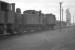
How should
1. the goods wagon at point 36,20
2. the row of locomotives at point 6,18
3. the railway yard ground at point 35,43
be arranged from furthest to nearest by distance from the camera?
the goods wagon at point 36,20 → the row of locomotives at point 6,18 → the railway yard ground at point 35,43

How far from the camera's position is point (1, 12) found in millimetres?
13750

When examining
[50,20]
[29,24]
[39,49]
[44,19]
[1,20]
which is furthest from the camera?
[50,20]

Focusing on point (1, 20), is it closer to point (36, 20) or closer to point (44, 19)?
point (36, 20)

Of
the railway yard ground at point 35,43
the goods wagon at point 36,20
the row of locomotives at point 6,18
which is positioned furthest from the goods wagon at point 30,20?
the railway yard ground at point 35,43

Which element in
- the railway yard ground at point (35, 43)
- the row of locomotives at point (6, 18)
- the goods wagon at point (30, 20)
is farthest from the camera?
the goods wagon at point (30, 20)

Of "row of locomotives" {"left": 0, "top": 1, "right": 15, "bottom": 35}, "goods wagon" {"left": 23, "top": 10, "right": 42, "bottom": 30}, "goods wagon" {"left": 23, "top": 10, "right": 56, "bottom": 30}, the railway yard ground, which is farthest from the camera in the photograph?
"goods wagon" {"left": 23, "top": 10, "right": 56, "bottom": 30}

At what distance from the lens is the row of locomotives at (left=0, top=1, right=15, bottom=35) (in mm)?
13945

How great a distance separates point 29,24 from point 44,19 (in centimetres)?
925

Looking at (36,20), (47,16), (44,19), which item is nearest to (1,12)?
(36,20)

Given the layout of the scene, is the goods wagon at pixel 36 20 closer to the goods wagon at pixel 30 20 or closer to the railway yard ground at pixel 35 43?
the goods wagon at pixel 30 20

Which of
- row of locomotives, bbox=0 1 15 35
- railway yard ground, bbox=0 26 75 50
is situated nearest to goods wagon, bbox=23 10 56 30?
row of locomotives, bbox=0 1 15 35

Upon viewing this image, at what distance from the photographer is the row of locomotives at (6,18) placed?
13945mm

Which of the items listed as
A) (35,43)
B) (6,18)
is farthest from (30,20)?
(35,43)

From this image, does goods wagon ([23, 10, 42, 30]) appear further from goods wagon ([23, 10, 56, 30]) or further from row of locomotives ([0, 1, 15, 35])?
row of locomotives ([0, 1, 15, 35])
